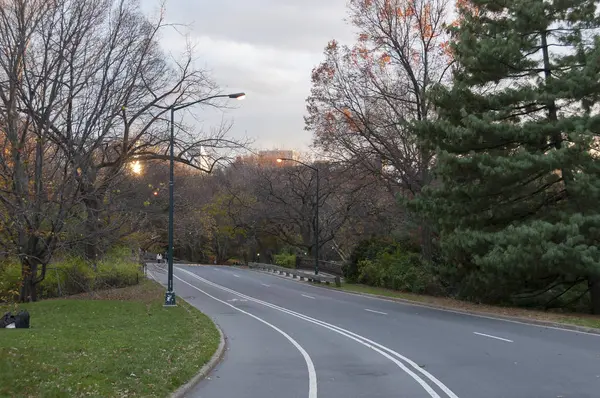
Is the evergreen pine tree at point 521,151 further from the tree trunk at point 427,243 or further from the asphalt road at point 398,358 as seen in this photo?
the tree trunk at point 427,243

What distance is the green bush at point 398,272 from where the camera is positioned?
1252 inches

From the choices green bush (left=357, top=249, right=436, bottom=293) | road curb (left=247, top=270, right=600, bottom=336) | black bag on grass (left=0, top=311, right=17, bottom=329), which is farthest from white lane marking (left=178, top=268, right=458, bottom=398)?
green bush (left=357, top=249, right=436, bottom=293)

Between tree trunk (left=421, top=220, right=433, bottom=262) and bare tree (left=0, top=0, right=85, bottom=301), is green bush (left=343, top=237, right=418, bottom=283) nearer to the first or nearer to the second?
tree trunk (left=421, top=220, right=433, bottom=262)

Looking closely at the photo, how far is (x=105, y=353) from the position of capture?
10281mm

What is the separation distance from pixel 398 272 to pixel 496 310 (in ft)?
40.2

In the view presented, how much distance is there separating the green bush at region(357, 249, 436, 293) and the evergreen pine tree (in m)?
7.12

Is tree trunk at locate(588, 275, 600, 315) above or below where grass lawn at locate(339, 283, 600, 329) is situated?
above

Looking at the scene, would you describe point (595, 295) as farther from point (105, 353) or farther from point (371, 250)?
point (371, 250)

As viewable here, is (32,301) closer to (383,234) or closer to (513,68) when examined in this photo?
(513,68)

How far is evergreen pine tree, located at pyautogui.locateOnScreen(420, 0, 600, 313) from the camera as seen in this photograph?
64.4 feet

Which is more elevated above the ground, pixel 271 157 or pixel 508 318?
pixel 271 157

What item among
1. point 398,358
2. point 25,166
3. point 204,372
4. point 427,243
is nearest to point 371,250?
point 427,243

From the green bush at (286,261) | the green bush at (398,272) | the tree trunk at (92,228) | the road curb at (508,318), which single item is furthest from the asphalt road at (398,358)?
the green bush at (286,261)

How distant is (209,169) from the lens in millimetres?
29594
